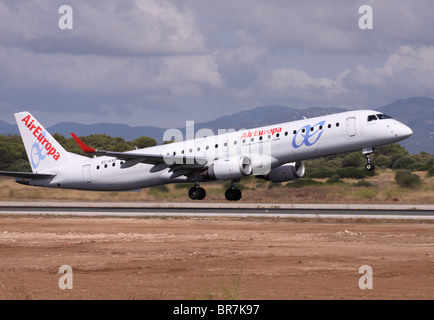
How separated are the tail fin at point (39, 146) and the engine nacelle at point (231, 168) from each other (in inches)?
465

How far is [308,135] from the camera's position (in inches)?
1455

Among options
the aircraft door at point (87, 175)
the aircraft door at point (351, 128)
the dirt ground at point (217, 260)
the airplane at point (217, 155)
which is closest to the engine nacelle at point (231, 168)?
the airplane at point (217, 155)

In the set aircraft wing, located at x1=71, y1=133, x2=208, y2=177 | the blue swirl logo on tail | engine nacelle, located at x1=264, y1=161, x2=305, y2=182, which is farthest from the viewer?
engine nacelle, located at x1=264, y1=161, x2=305, y2=182

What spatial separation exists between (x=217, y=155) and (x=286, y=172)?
4.55 metres

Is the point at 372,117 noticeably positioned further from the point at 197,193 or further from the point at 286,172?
the point at 197,193

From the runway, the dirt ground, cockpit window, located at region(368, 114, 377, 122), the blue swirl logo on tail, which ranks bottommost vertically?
the dirt ground

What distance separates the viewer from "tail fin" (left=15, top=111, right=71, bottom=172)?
4581 centimetres

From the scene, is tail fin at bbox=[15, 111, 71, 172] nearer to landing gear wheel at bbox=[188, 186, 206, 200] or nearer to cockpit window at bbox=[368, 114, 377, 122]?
landing gear wheel at bbox=[188, 186, 206, 200]

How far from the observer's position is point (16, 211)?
123 ft

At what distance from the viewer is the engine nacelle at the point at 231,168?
37.9 meters

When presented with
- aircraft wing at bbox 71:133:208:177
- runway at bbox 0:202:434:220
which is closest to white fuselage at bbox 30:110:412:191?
aircraft wing at bbox 71:133:208:177

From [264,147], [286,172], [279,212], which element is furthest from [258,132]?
[279,212]
